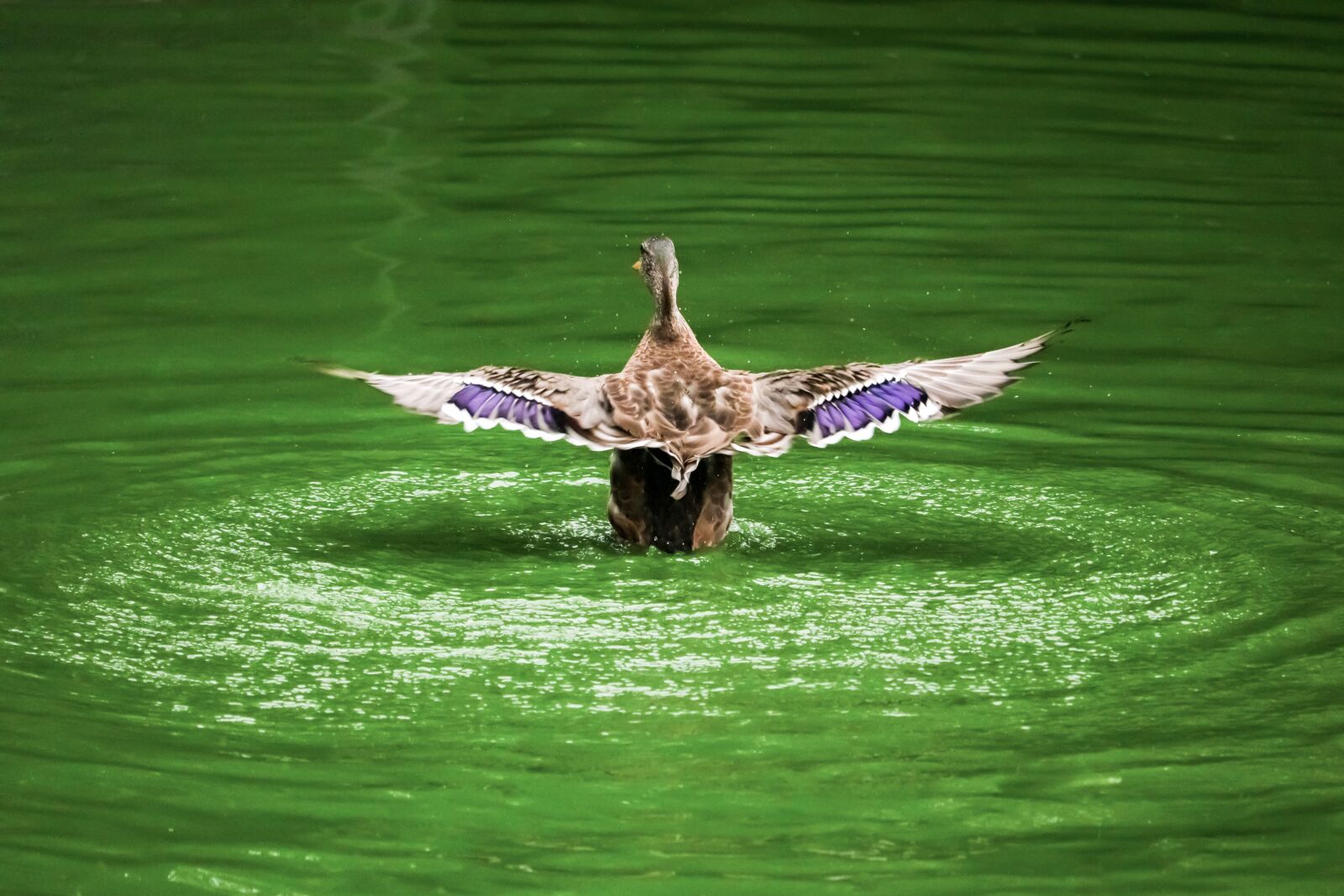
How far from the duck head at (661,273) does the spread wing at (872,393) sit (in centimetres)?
53

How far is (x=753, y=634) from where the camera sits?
22.5ft

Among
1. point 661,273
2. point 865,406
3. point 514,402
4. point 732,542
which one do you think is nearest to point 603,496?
point 732,542

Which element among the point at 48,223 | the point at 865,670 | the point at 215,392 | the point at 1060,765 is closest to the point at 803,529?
the point at 865,670

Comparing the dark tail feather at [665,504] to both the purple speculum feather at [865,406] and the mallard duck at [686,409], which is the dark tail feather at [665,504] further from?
the purple speculum feather at [865,406]

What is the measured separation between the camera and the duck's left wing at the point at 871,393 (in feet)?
24.0

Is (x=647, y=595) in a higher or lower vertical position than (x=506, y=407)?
lower

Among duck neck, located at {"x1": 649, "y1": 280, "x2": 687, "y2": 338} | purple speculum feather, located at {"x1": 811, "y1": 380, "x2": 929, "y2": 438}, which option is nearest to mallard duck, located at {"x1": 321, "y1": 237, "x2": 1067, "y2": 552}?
purple speculum feather, located at {"x1": 811, "y1": 380, "x2": 929, "y2": 438}

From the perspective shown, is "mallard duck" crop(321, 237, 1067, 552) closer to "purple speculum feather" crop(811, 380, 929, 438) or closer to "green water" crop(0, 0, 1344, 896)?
"purple speculum feather" crop(811, 380, 929, 438)

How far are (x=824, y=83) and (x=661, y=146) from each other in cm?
227

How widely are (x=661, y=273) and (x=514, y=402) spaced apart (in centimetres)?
105

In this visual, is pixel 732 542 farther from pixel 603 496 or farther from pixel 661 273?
pixel 661 273

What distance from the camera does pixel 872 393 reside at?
743 centimetres

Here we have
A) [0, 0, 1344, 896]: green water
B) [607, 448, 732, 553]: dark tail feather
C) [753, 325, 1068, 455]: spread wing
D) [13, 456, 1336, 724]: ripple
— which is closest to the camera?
[0, 0, 1344, 896]: green water

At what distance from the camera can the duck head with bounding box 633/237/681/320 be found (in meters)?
7.94
